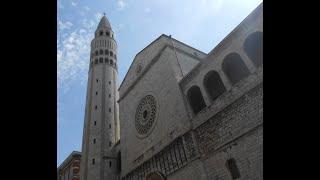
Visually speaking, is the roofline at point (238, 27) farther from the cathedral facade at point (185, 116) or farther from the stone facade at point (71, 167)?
the stone facade at point (71, 167)

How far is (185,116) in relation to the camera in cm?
1661

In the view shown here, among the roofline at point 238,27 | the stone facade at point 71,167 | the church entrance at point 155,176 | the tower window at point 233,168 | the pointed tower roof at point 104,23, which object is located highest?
the pointed tower roof at point 104,23

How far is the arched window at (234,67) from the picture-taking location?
51.0 ft

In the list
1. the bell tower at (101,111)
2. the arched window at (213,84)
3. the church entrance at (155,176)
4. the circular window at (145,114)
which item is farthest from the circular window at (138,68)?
the church entrance at (155,176)

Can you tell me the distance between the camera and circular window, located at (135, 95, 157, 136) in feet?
66.2

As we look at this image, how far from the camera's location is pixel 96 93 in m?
28.7

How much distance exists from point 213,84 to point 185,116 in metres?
2.31

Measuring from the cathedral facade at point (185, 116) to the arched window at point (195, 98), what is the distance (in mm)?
56

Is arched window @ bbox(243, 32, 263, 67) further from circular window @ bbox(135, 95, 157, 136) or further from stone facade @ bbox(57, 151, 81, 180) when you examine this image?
stone facade @ bbox(57, 151, 81, 180)

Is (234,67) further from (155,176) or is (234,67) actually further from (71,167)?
(71,167)

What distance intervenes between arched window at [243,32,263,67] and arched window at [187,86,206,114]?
375 cm
